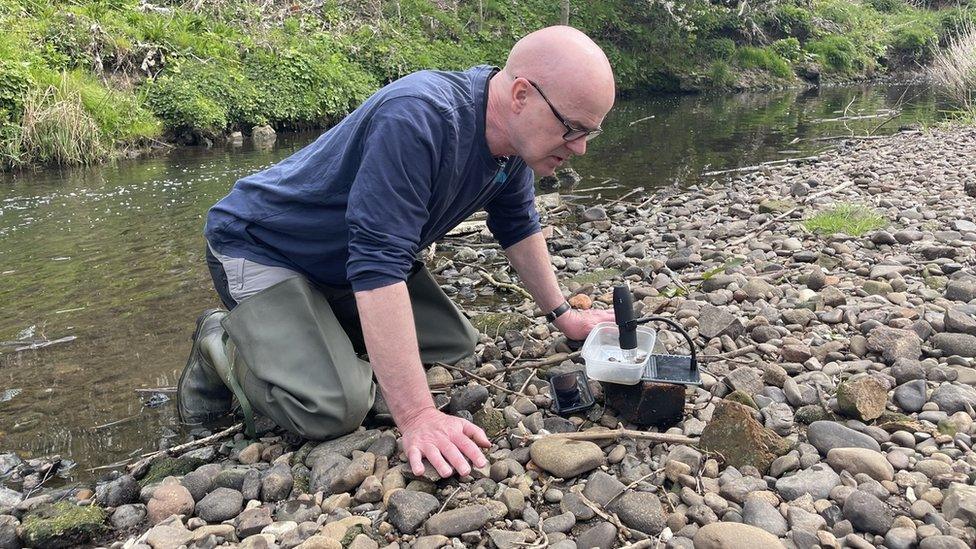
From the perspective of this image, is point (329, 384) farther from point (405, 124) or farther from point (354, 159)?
point (405, 124)

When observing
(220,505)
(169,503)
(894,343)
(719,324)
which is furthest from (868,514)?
(169,503)

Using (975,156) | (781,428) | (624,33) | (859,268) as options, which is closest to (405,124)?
(781,428)

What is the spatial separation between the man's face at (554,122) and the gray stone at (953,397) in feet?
4.78

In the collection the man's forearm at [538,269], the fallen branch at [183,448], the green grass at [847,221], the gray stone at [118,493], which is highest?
the man's forearm at [538,269]

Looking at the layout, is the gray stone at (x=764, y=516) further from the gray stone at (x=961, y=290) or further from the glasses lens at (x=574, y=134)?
the gray stone at (x=961, y=290)

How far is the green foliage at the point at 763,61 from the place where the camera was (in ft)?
78.5

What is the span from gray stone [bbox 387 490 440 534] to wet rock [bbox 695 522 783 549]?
756mm

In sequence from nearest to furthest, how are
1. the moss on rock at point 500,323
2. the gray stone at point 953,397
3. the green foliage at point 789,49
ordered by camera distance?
the gray stone at point 953,397
the moss on rock at point 500,323
the green foliage at point 789,49

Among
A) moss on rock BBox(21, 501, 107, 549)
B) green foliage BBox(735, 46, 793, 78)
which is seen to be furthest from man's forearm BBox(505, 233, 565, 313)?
green foliage BBox(735, 46, 793, 78)

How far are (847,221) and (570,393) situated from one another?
10.6ft

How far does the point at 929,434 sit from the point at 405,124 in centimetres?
190

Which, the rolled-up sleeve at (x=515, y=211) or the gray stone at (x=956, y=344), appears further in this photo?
the rolled-up sleeve at (x=515, y=211)

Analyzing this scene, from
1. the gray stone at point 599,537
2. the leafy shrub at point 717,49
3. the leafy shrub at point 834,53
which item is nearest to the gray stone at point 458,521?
the gray stone at point 599,537

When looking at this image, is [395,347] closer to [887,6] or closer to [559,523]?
[559,523]
